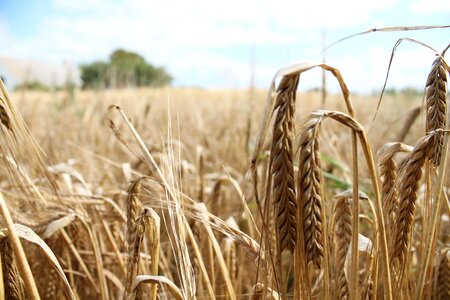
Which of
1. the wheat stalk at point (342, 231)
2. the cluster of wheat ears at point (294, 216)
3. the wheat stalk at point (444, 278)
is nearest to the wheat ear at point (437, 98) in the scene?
the cluster of wheat ears at point (294, 216)

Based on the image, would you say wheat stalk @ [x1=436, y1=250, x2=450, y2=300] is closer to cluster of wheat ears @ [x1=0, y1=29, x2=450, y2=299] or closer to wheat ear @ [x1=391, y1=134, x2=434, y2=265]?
cluster of wheat ears @ [x1=0, y1=29, x2=450, y2=299]

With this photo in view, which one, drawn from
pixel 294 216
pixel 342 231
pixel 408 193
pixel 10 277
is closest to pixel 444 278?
pixel 342 231

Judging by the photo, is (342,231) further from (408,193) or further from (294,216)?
(294,216)

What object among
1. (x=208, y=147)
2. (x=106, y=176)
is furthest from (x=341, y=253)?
(x=208, y=147)

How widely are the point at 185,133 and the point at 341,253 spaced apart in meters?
2.98

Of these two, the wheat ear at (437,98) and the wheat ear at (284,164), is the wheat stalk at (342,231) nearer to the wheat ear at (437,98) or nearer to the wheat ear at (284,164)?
the wheat ear at (437,98)

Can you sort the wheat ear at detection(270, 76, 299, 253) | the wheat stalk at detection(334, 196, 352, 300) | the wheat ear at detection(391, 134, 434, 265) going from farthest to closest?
the wheat stalk at detection(334, 196, 352, 300)
the wheat ear at detection(391, 134, 434, 265)
the wheat ear at detection(270, 76, 299, 253)

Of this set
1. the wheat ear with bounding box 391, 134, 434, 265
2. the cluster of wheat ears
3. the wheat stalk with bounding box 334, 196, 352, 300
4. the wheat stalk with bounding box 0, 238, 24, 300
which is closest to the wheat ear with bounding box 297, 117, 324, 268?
the cluster of wheat ears

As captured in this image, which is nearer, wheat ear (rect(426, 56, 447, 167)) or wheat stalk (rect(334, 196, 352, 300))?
wheat ear (rect(426, 56, 447, 167))

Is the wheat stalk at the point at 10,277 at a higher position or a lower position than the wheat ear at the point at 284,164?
lower

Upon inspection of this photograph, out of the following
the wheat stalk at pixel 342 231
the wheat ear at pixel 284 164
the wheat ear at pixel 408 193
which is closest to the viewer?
the wheat ear at pixel 284 164

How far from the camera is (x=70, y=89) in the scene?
512 centimetres

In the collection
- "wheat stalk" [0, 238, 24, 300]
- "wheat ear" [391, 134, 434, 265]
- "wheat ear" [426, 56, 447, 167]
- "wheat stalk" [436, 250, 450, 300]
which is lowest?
"wheat stalk" [436, 250, 450, 300]

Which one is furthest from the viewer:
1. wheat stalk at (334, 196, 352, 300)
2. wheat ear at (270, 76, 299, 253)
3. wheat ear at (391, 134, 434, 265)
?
wheat stalk at (334, 196, 352, 300)
